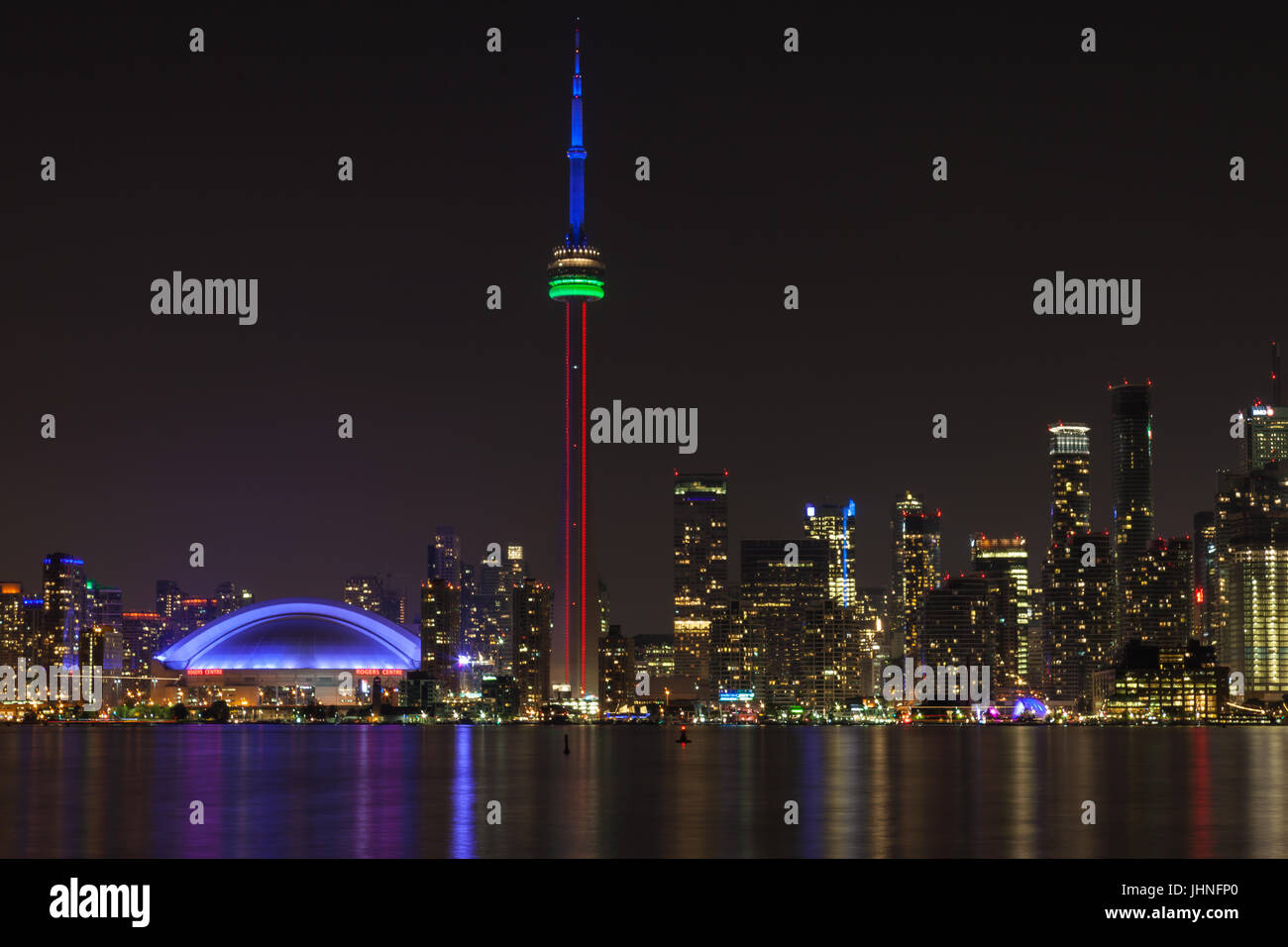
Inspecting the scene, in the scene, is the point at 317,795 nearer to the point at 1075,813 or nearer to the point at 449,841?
the point at 449,841
